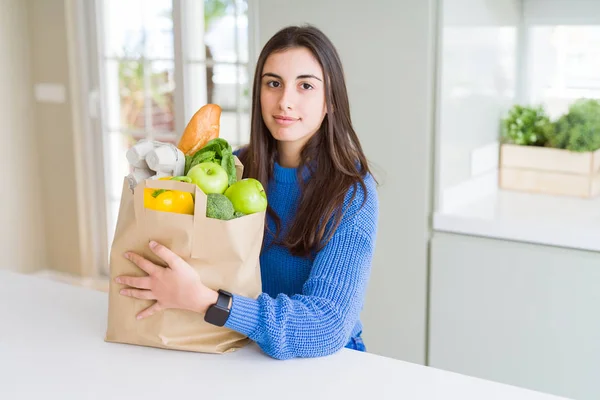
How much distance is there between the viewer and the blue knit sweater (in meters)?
1.26

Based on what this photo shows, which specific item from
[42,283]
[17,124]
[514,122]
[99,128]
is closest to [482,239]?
[514,122]

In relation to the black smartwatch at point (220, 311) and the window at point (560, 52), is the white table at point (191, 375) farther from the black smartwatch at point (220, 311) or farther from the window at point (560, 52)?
the window at point (560, 52)

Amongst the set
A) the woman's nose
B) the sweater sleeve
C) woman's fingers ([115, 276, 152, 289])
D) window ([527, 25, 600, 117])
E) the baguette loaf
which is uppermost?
window ([527, 25, 600, 117])

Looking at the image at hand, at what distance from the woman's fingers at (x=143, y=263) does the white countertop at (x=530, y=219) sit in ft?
4.43

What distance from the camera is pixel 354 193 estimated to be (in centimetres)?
150

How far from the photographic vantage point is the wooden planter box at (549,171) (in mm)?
2475

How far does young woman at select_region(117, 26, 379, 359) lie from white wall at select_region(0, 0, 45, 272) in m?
2.43

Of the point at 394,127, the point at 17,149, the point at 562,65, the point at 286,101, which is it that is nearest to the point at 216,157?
the point at 286,101

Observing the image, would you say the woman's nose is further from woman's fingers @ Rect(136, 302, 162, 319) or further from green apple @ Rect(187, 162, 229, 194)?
woman's fingers @ Rect(136, 302, 162, 319)

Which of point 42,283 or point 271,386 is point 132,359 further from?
point 42,283

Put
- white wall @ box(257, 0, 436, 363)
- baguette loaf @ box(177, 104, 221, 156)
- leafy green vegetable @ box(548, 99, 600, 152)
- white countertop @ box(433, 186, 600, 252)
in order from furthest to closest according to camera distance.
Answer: leafy green vegetable @ box(548, 99, 600, 152)
white wall @ box(257, 0, 436, 363)
white countertop @ box(433, 186, 600, 252)
baguette loaf @ box(177, 104, 221, 156)

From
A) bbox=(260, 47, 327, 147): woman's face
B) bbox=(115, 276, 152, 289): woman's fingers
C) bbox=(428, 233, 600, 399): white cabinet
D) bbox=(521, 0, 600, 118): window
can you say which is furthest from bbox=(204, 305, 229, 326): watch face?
bbox=(521, 0, 600, 118): window

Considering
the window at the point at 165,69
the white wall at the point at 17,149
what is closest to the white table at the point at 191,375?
the window at the point at 165,69

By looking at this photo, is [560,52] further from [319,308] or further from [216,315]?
[216,315]
